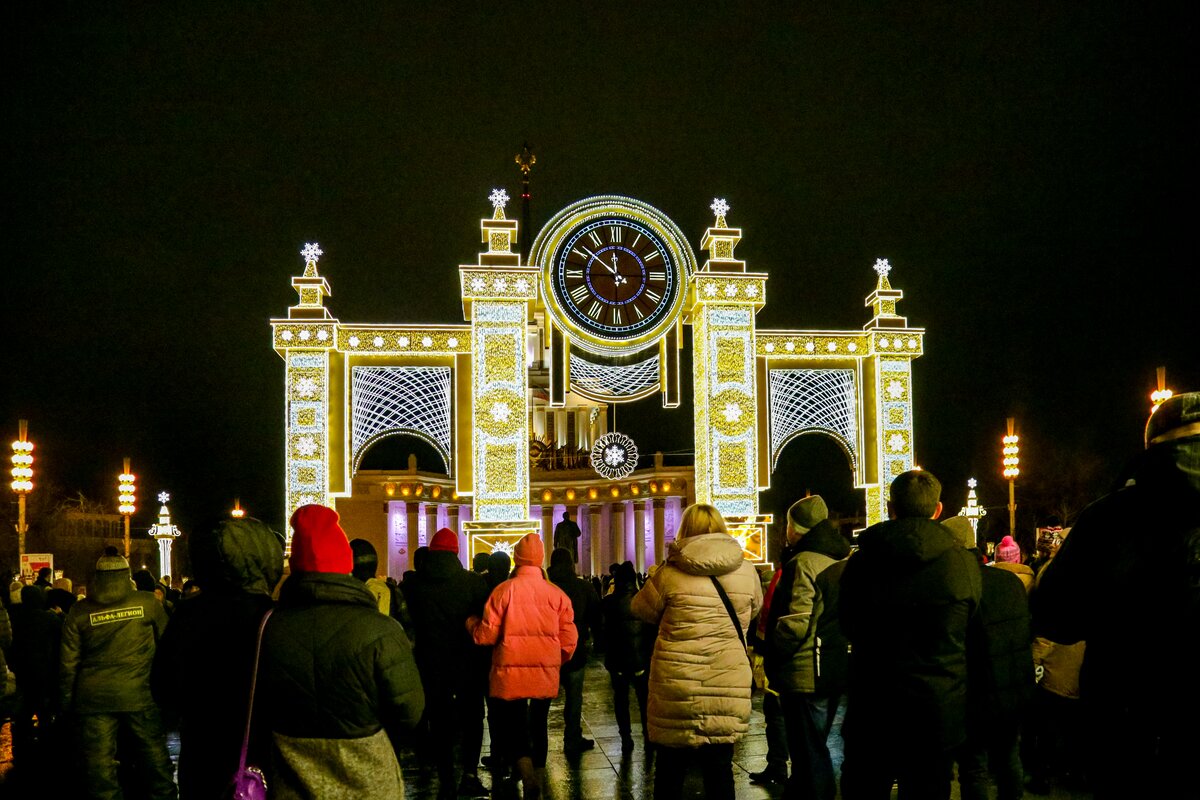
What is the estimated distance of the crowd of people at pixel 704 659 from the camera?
2.86m

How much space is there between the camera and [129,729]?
21.2 ft

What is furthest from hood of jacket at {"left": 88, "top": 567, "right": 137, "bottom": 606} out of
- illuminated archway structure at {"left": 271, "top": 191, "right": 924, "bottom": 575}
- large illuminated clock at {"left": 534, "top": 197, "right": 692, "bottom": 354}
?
large illuminated clock at {"left": 534, "top": 197, "right": 692, "bottom": 354}

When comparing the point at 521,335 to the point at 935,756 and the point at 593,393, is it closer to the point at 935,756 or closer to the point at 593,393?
the point at 593,393

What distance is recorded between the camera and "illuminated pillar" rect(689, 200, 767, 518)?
72.7 feet

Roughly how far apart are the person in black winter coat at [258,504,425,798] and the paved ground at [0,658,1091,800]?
3.74m

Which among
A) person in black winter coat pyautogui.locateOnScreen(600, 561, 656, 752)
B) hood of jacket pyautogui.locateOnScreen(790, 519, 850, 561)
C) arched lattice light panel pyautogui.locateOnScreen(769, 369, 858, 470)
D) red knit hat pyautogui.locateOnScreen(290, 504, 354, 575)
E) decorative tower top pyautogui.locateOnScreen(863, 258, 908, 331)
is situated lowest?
person in black winter coat pyautogui.locateOnScreen(600, 561, 656, 752)

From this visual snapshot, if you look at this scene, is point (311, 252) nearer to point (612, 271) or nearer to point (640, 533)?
point (612, 271)

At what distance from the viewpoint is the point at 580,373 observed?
23.3 m

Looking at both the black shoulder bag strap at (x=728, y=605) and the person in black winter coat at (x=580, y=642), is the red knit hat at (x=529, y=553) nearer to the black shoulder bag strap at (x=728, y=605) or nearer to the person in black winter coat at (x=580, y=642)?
the person in black winter coat at (x=580, y=642)

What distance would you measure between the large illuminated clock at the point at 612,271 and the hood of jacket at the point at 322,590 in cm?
1893

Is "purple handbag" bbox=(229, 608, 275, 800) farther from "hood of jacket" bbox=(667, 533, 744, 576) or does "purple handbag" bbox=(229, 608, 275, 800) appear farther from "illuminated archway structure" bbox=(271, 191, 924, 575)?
"illuminated archway structure" bbox=(271, 191, 924, 575)

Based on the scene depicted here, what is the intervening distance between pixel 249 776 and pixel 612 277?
1971cm

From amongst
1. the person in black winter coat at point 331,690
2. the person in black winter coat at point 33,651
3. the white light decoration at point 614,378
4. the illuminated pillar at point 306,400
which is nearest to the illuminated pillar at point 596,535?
the white light decoration at point 614,378

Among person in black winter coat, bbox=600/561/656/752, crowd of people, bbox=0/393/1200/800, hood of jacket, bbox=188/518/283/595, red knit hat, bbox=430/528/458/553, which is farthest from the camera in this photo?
person in black winter coat, bbox=600/561/656/752
